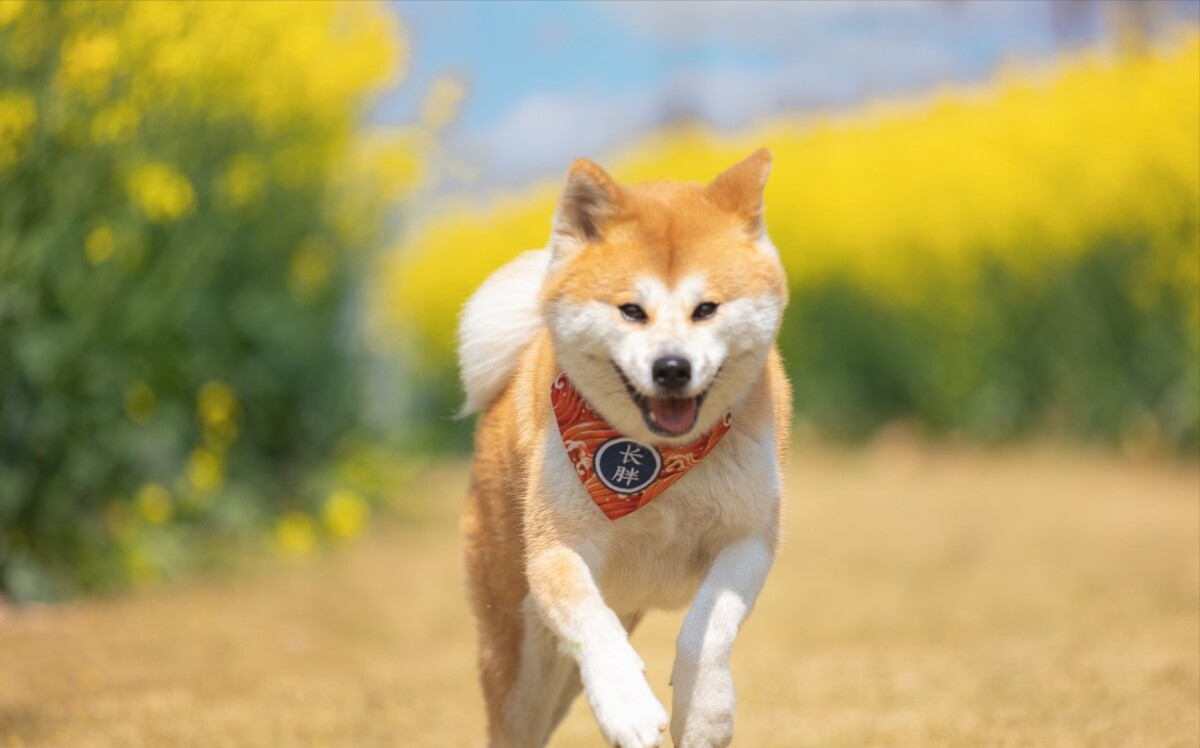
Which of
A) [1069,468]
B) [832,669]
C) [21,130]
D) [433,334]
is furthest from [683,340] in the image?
[433,334]

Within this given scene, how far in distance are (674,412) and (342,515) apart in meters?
4.60

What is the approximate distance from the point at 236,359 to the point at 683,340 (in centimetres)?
482

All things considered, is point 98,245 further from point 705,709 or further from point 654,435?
point 705,709

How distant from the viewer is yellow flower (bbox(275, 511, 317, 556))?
667 cm

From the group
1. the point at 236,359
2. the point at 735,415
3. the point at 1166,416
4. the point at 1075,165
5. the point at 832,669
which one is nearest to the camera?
the point at 735,415

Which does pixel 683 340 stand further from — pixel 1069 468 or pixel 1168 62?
pixel 1168 62

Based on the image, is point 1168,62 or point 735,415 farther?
point 1168,62

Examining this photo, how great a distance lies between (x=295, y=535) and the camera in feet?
22.0

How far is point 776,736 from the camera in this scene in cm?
376

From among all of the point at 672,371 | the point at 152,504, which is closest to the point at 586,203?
the point at 672,371

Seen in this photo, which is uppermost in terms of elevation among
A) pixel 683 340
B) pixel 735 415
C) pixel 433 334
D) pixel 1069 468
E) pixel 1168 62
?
pixel 683 340

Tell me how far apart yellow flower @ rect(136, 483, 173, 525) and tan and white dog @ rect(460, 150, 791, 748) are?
3308 millimetres

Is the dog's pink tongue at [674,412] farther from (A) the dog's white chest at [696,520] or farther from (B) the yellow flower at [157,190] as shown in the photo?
(B) the yellow flower at [157,190]

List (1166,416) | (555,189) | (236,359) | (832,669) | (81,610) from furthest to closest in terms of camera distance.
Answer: (555,189) → (1166,416) → (236,359) → (81,610) → (832,669)
